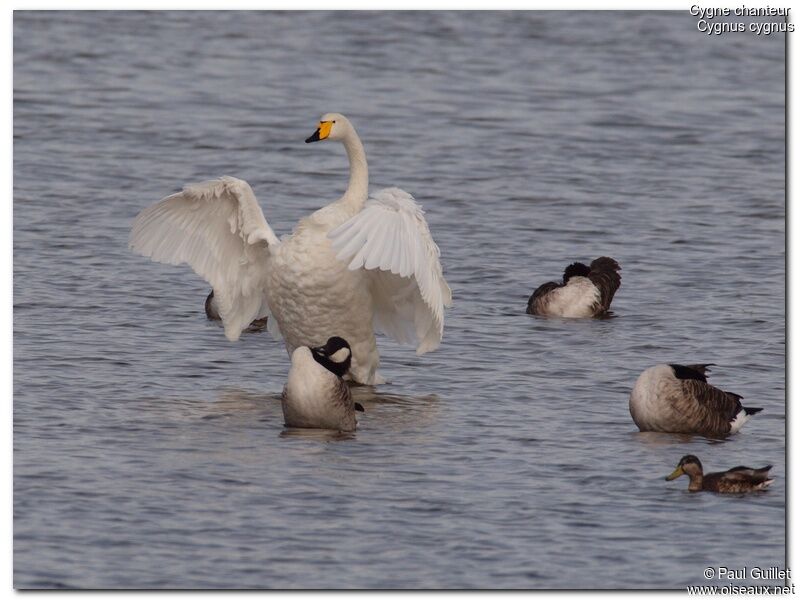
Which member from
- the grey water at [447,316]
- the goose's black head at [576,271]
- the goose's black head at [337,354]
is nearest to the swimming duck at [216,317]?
the grey water at [447,316]

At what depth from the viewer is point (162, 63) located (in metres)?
27.3

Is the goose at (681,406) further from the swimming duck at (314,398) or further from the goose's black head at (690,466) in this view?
the swimming duck at (314,398)

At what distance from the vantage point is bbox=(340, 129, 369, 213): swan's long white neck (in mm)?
12594

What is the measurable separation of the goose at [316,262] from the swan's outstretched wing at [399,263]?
10 millimetres

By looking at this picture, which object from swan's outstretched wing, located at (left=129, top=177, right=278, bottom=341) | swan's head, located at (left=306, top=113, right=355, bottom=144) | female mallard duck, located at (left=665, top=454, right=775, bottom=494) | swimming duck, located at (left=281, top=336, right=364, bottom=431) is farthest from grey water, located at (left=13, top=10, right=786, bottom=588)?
swan's head, located at (left=306, top=113, right=355, bottom=144)

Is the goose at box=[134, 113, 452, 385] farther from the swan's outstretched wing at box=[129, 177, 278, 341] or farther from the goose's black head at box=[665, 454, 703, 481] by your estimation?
the goose's black head at box=[665, 454, 703, 481]

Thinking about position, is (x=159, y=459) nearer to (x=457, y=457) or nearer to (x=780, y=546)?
(x=457, y=457)

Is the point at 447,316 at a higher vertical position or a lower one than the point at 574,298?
lower

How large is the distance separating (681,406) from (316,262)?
2817 millimetres

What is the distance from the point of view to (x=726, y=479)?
991cm

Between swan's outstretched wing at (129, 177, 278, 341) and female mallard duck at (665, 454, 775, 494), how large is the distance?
404 cm

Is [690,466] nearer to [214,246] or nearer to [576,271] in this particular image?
[214,246]

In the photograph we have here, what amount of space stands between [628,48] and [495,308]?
1449 cm

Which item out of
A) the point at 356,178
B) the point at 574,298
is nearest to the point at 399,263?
the point at 356,178
